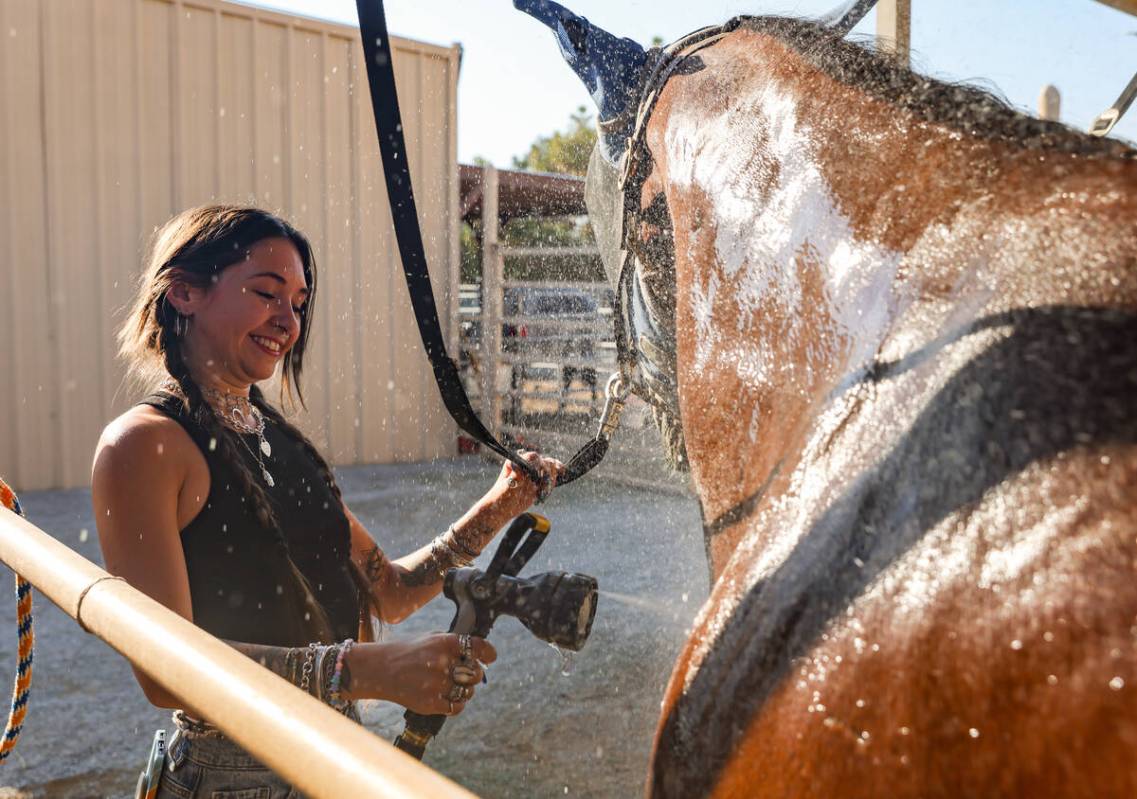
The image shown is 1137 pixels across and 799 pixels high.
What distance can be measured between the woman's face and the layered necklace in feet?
0.11

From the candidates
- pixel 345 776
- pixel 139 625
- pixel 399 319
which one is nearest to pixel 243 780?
pixel 139 625

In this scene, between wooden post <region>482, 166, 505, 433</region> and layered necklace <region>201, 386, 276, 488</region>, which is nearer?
layered necklace <region>201, 386, 276, 488</region>

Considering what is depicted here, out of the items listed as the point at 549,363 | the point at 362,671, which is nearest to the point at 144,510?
the point at 362,671

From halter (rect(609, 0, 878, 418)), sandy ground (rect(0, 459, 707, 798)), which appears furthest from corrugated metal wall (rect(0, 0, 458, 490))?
halter (rect(609, 0, 878, 418))

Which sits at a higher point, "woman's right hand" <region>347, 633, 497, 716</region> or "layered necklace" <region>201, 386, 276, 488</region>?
"layered necklace" <region>201, 386, 276, 488</region>

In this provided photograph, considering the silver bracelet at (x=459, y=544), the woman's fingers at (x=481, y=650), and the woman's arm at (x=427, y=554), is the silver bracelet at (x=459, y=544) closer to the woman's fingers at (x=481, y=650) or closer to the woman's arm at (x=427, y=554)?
the woman's arm at (x=427, y=554)

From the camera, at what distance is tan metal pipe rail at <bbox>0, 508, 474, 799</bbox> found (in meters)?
0.60

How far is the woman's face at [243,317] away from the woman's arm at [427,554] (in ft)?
1.31

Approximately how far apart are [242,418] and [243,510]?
0.72 feet

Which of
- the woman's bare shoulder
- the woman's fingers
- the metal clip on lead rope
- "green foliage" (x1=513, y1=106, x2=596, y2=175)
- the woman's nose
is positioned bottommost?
the woman's fingers

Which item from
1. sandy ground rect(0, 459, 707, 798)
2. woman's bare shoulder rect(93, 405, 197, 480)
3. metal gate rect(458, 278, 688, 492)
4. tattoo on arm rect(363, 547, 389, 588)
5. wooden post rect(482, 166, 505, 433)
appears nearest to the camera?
woman's bare shoulder rect(93, 405, 197, 480)

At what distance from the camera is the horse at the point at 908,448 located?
52cm

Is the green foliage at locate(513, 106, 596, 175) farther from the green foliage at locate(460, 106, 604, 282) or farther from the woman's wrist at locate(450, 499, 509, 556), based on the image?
the woman's wrist at locate(450, 499, 509, 556)

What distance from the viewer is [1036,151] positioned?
73 centimetres
